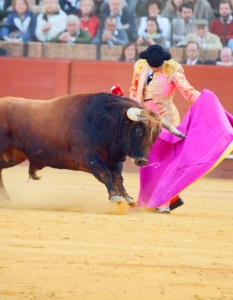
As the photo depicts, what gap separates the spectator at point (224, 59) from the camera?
10386mm

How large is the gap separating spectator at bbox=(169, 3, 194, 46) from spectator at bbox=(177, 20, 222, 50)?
69 millimetres

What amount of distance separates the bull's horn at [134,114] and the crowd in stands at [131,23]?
4468 mm

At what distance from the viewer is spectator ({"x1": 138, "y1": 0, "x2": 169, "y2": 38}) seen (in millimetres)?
10461

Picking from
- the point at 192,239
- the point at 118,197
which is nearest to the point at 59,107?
the point at 118,197

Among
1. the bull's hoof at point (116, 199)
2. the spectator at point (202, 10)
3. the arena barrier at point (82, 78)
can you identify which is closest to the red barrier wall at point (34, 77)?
the arena barrier at point (82, 78)

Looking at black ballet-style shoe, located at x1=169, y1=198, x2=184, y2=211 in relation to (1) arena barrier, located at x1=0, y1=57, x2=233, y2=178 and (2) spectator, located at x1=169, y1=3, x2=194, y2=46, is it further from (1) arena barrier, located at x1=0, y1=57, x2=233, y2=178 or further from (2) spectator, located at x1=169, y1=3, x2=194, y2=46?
(2) spectator, located at x1=169, y1=3, x2=194, y2=46

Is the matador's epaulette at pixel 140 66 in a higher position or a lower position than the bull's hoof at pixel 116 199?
higher

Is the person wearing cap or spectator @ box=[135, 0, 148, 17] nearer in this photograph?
the person wearing cap

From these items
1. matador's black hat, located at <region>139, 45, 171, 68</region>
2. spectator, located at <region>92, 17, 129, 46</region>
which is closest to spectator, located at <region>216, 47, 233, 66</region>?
spectator, located at <region>92, 17, 129, 46</region>

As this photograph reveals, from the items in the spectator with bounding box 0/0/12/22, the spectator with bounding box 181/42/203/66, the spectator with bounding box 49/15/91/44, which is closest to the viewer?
the spectator with bounding box 181/42/203/66

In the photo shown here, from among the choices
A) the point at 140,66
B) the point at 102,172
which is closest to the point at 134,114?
the point at 102,172

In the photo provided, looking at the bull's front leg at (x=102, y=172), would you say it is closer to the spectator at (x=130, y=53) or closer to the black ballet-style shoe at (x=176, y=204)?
the black ballet-style shoe at (x=176, y=204)

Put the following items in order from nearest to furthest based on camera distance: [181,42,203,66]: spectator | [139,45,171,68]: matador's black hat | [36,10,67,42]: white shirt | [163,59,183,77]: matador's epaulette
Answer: [139,45,171,68]: matador's black hat, [163,59,183,77]: matador's epaulette, [181,42,203,66]: spectator, [36,10,67,42]: white shirt

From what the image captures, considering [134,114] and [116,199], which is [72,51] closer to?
[134,114]
